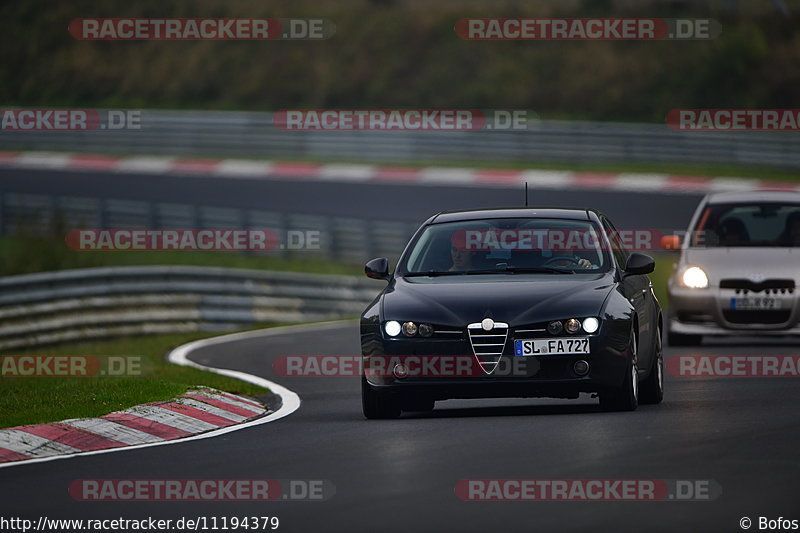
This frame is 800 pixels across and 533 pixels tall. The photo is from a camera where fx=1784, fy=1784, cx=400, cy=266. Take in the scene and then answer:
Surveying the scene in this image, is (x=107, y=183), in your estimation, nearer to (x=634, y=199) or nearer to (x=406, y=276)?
(x=634, y=199)

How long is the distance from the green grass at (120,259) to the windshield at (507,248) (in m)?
14.8

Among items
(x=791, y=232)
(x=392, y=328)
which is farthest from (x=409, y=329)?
(x=791, y=232)

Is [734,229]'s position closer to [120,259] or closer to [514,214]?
[514,214]

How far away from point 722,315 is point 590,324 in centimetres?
660

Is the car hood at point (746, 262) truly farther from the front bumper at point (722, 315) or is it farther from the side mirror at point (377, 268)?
the side mirror at point (377, 268)

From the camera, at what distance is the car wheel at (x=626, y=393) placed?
11953 mm

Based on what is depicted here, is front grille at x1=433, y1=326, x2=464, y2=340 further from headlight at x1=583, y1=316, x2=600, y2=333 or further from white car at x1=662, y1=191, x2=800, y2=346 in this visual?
white car at x1=662, y1=191, x2=800, y2=346

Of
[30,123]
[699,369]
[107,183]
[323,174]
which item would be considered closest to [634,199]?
[323,174]

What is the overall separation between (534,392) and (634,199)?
84.5 ft

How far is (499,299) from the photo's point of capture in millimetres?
11711

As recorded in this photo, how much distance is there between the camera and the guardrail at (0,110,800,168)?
40.1m

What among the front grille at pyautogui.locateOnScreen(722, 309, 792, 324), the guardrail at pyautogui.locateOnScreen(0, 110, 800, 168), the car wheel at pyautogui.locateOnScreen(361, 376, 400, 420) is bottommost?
the car wheel at pyautogui.locateOnScreen(361, 376, 400, 420)

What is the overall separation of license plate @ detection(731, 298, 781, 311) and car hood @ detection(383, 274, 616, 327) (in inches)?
229

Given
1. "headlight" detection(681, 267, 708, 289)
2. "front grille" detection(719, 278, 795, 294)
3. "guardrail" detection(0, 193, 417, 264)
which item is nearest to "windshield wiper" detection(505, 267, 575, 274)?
"front grille" detection(719, 278, 795, 294)
